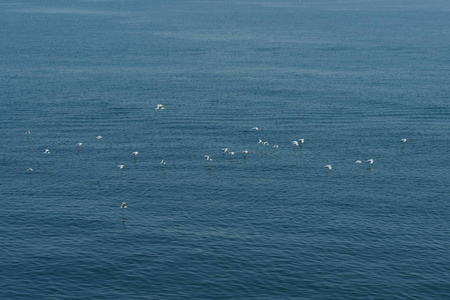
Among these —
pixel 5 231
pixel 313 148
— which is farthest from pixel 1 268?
pixel 313 148

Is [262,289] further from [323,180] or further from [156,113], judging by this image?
[156,113]

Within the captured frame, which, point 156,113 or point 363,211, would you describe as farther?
point 156,113

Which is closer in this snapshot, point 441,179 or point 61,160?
point 441,179

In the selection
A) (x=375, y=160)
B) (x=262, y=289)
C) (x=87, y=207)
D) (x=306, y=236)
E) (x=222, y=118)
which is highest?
(x=222, y=118)

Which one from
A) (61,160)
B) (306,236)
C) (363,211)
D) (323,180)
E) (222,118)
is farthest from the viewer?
(222,118)

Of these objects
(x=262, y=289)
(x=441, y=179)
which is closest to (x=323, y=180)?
(x=441, y=179)

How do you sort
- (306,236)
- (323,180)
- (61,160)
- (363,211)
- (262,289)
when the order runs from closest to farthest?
(262,289) → (306,236) → (363,211) → (323,180) → (61,160)

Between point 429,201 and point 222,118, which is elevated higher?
point 222,118

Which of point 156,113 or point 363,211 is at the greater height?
point 156,113

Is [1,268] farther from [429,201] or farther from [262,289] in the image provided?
[429,201]
